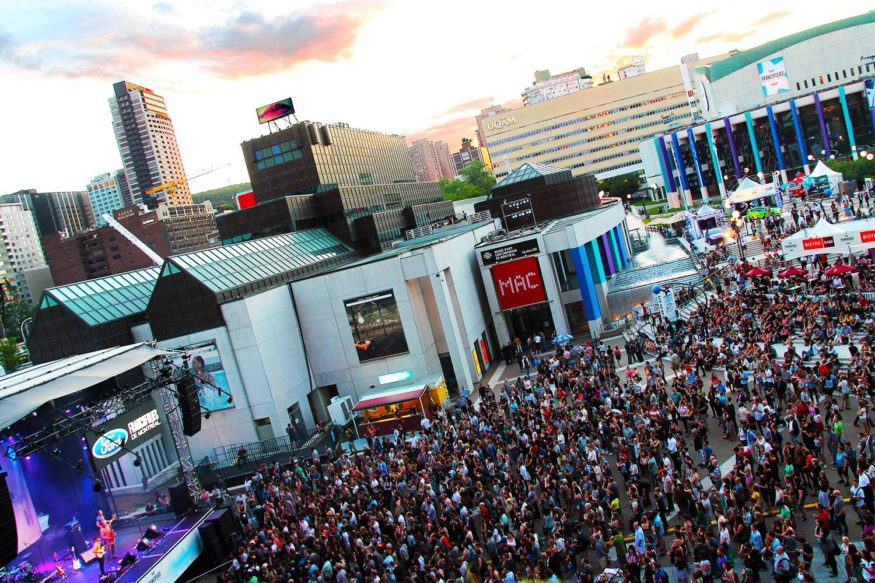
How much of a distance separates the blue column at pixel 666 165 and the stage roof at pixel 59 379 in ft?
325

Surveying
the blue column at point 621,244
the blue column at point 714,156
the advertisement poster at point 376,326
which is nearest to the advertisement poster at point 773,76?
the blue column at point 714,156

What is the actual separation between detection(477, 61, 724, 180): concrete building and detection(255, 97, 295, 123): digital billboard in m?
116

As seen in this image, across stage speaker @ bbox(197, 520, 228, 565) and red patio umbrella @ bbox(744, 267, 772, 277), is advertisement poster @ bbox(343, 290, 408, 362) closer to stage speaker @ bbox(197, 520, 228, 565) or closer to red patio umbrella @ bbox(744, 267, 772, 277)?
stage speaker @ bbox(197, 520, 228, 565)

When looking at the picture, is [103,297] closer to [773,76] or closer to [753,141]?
[753,141]

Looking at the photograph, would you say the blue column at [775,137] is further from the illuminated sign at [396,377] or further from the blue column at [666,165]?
the illuminated sign at [396,377]

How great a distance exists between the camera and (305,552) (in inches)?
750

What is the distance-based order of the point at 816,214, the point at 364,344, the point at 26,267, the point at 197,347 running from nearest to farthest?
the point at 197,347
the point at 364,344
the point at 816,214
the point at 26,267

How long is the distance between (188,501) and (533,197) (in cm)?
4670

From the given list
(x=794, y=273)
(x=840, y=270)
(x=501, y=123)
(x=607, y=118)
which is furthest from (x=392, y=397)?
(x=607, y=118)

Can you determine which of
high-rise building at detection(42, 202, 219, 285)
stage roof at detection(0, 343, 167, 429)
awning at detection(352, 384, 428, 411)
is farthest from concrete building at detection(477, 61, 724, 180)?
stage roof at detection(0, 343, 167, 429)

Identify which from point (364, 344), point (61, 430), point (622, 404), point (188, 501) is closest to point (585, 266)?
point (364, 344)

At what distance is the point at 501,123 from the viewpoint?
181875 millimetres

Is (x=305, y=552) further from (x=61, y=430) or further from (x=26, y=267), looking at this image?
(x=26, y=267)

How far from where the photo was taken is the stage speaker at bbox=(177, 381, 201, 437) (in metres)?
24.6
